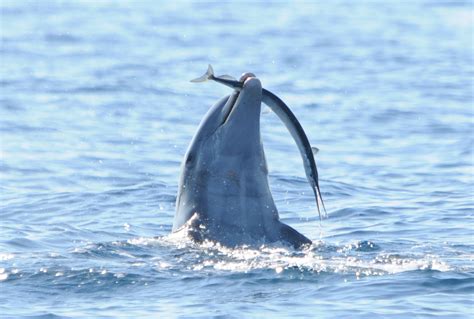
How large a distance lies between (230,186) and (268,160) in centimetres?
815

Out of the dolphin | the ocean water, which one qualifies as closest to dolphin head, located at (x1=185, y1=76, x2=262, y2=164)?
the dolphin

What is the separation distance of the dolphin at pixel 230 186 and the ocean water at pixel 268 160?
0.58ft

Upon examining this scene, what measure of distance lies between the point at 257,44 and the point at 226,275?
28.3 metres

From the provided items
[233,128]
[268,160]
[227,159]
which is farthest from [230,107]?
[268,160]

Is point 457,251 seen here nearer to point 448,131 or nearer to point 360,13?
point 448,131

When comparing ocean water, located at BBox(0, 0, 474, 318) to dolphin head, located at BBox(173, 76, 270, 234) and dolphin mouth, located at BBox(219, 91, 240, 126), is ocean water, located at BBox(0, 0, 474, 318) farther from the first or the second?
dolphin mouth, located at BBox(219, 91, 240, 126)

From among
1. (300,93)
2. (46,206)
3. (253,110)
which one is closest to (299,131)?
(253,110)

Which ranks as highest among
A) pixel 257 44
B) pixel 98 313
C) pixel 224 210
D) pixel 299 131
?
pixel 257 44

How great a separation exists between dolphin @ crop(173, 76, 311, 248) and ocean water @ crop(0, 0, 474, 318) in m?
0.18

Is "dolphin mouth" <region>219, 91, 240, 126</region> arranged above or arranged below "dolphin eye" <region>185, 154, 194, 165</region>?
above

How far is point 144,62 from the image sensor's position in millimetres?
33625

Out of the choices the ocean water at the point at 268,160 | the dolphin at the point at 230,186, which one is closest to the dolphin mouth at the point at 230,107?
the dolphin at the point at 230,186

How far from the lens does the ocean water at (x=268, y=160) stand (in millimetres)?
11047

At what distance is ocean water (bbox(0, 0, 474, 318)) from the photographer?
11.0 meters
